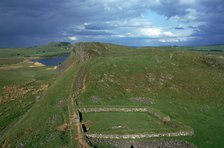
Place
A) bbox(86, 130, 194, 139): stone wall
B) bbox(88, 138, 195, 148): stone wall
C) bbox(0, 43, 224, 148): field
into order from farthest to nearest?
bbox(0, 43, 224, 148): field
bbox(86, 130, 194, 139): stone wall
bbox(88, 138, 195, 148): stone wall

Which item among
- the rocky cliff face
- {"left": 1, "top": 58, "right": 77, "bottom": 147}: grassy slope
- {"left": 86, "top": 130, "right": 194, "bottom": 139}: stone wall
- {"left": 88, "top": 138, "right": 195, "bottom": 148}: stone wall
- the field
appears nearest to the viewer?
{"left": 88, "top": 138, "right": 195, "bottom": 148}: stone wall

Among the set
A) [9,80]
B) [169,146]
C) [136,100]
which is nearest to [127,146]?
[169,146]

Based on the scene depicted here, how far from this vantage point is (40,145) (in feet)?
141

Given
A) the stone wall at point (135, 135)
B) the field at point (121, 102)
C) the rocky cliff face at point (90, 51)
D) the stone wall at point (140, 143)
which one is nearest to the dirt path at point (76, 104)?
the field at point (121, 102)

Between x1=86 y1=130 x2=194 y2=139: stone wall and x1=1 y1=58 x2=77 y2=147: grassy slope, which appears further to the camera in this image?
x1=1 y1=58 x2=77 y2=147: grassy slope

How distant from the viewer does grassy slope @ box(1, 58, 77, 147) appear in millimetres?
43438

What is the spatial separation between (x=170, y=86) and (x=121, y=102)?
15.5 metres

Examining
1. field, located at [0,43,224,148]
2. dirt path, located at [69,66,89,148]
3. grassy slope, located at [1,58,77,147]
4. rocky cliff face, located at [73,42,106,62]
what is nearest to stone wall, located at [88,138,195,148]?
field, located at [0,43,224,148]

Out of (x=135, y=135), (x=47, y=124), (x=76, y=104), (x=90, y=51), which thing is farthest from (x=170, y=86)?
(x=90, y=51)

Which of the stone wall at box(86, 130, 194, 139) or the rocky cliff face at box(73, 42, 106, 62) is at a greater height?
the rocky cliff face at box(73, 42, 106, 62)

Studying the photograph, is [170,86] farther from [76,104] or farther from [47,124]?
[47,124]

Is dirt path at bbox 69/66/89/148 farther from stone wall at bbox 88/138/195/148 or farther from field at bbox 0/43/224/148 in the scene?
stone wall at bbox 88/138/195/148

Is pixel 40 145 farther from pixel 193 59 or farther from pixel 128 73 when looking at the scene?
pixel 193 59

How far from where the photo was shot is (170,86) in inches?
2694
